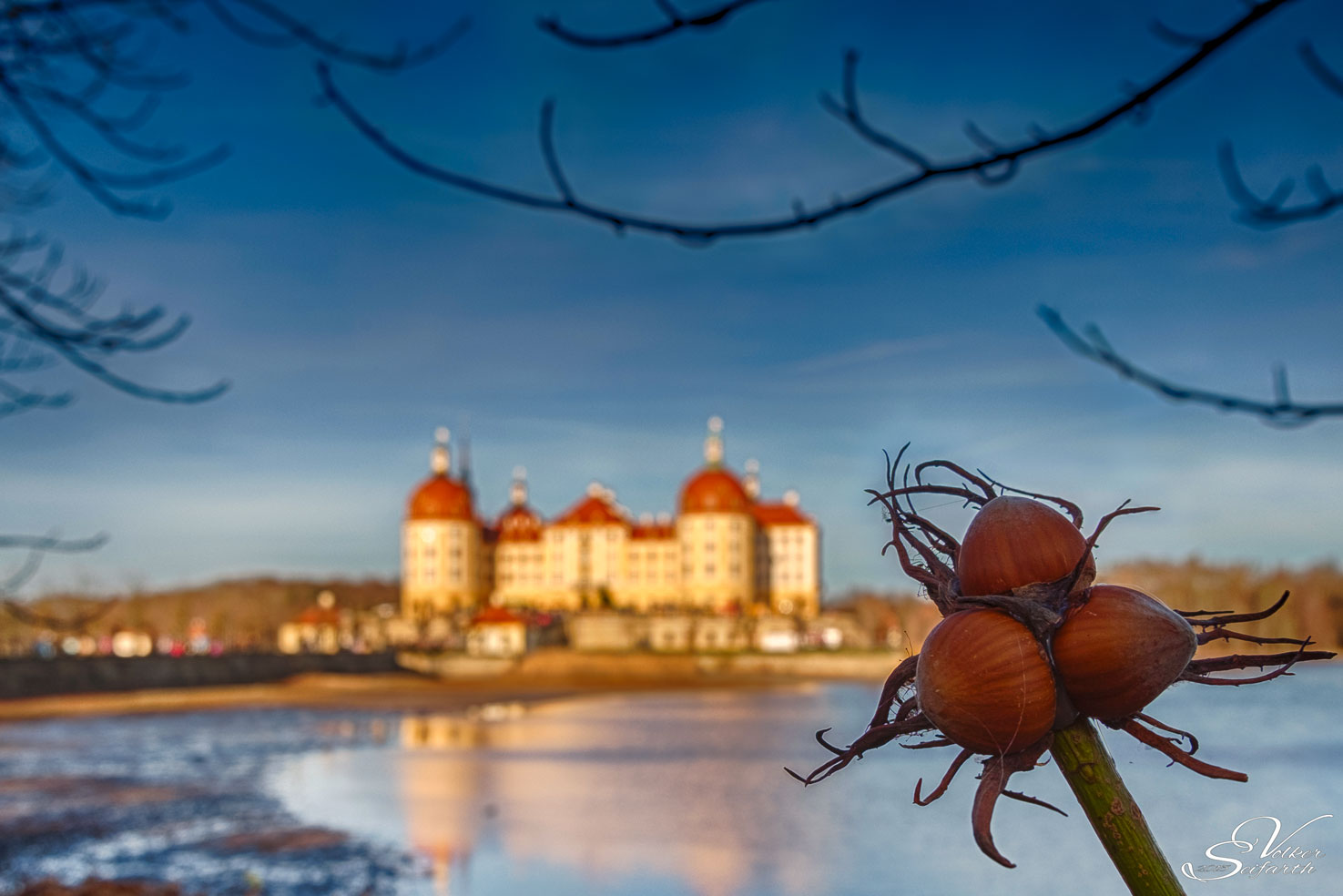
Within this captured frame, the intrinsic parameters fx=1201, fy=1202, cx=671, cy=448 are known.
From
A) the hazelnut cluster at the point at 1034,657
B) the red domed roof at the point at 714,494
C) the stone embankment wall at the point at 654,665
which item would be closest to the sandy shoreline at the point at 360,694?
the stone embankment wall at the point at 654,665

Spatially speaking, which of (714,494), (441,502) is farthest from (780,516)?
(441,502)

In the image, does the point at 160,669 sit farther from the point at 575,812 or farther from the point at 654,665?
the point at 575,812

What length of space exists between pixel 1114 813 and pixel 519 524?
106 meters

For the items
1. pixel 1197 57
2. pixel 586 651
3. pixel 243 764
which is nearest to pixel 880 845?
pixel 243 764

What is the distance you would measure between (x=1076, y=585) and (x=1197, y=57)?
93 cm

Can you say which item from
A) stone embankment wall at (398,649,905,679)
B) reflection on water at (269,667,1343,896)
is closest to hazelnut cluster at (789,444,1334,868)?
reflection on water at (269,667,1343,896)

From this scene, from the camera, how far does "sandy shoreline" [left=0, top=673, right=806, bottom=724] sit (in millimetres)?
63969

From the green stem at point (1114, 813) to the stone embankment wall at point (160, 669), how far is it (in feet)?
244

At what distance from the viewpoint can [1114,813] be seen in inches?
30.6

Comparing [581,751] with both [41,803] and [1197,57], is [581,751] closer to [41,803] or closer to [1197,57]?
[41,803]

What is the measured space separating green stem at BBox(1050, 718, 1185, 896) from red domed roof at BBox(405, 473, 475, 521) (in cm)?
10082

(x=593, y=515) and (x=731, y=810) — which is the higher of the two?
(x=593, y=515)

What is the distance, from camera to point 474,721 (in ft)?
208

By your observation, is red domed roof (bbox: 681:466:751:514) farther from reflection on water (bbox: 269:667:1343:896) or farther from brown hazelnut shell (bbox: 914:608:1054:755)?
brown hazelnut shell (bbox: 914:608:1054:755)
